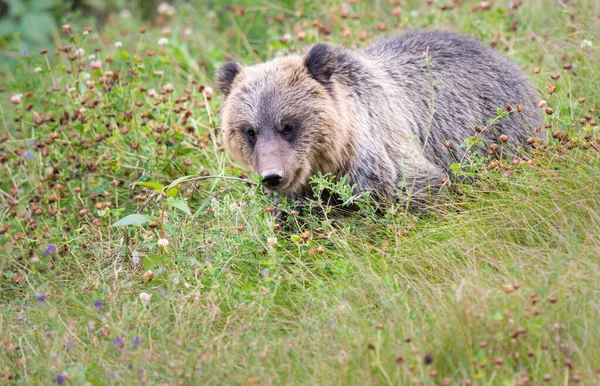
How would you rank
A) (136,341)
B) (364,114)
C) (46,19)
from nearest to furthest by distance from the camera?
1. (136,341)
2. (364,114)
3. (46,19)

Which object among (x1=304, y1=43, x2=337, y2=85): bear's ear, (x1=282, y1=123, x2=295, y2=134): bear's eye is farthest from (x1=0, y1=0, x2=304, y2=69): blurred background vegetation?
(x1=282, y1=123, x2=295, y2=134): bear's eye

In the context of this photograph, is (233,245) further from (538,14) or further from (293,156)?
(538,14)

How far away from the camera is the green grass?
3.55m

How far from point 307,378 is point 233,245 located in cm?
145

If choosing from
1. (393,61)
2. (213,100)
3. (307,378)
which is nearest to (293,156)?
(393,61)

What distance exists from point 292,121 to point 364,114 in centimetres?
58

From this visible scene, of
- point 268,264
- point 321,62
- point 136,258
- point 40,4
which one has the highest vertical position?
point 321,62

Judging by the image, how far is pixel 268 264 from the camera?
15.0ft

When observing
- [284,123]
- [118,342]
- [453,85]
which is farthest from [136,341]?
[453,85]

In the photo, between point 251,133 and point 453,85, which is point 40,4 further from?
point 453,85

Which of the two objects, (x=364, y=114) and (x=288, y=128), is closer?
(x=288, y=128)

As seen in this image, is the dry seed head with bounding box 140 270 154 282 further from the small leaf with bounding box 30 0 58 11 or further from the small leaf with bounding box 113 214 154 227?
the small leaf with bounding box 30 0 58 11

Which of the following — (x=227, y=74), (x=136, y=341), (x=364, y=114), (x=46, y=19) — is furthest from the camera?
(x=46, y=19)

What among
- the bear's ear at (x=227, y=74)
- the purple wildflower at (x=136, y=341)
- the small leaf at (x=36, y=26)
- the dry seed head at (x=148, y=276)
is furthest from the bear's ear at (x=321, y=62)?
the small leaf at (x=36, y=26)
